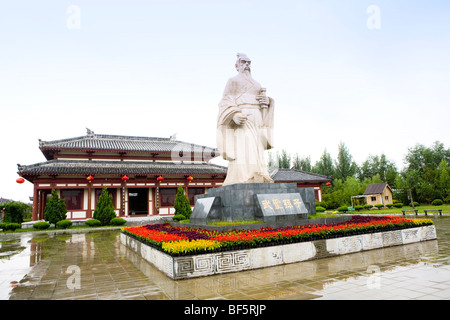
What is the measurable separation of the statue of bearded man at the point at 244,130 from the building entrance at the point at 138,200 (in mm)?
18654

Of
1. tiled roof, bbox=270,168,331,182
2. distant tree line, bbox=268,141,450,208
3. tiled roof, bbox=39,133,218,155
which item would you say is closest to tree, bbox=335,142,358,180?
distant tree line, bbox=268,141,450,208

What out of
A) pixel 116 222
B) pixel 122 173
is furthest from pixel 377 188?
pixel 116 222

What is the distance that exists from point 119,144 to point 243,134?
63.7ft

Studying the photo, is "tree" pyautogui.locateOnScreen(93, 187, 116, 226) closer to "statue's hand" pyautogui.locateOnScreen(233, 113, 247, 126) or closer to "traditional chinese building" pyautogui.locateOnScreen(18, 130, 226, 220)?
"traditional chinese building" pyautogui.locateOnScreen(18, 130, 226, 220)

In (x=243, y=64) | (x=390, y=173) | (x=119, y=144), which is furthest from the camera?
(x=390, y=173)

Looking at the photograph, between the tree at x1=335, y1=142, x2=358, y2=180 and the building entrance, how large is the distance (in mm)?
33150

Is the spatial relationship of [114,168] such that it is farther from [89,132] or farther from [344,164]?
[344,164]

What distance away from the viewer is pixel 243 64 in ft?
28.5

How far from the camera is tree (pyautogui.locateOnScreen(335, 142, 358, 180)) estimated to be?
45.7 metres

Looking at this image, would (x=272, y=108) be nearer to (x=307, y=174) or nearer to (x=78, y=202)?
(x=78, y=202)

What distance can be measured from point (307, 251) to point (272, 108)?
15.3 feet

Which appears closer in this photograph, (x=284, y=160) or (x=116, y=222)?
(x=116, y=222)
